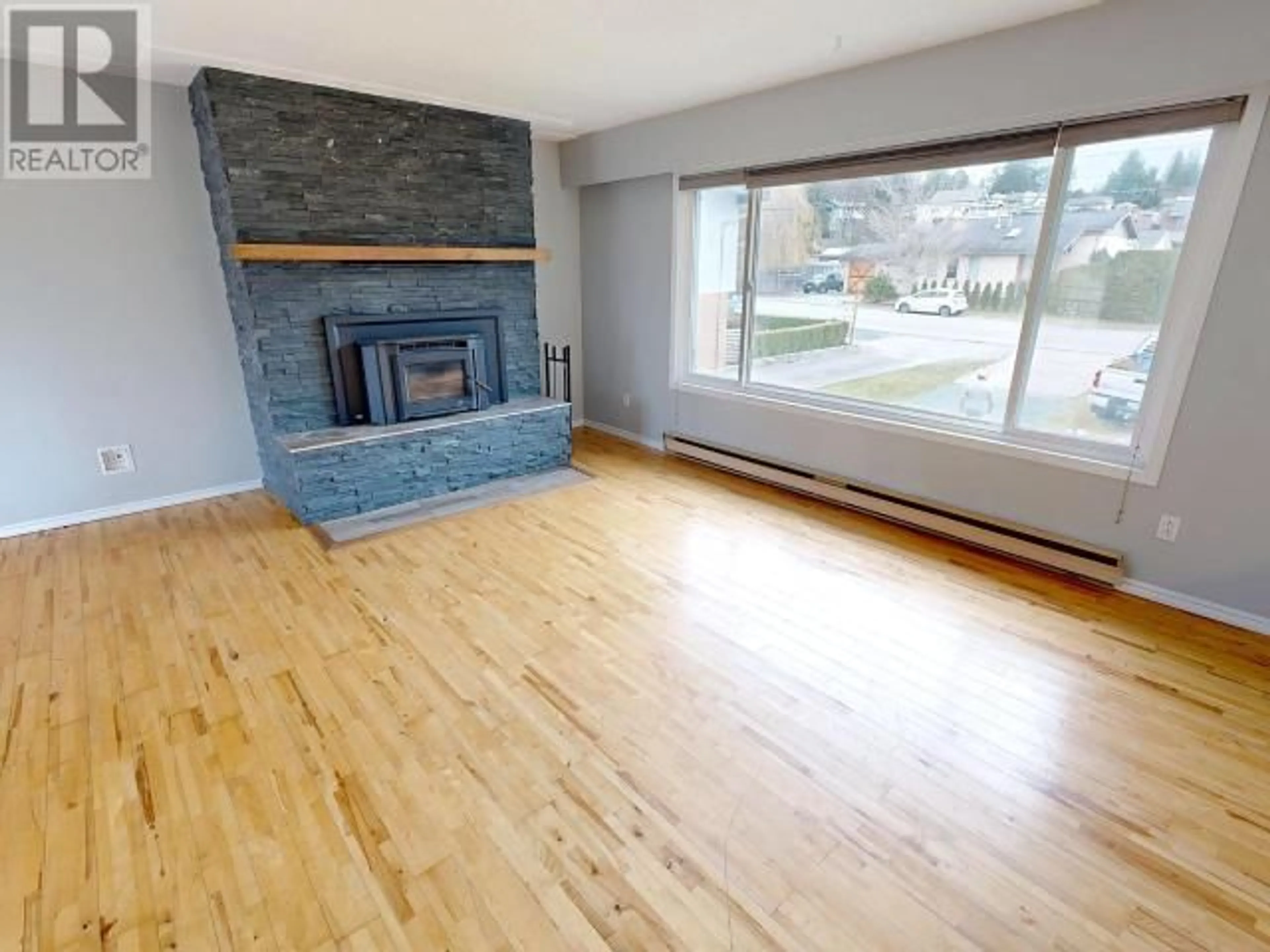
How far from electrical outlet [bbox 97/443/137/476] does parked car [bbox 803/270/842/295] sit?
13.5 ft

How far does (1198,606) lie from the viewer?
251 centimetres

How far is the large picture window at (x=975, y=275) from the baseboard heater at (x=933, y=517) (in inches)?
16.3

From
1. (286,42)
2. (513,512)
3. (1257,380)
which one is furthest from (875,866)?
(286,42)

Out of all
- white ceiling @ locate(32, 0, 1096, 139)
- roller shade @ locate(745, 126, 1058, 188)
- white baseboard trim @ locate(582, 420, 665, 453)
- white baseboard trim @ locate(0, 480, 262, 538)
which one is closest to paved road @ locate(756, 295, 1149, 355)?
roller shade @ locate(745, 126, 1058, 188)

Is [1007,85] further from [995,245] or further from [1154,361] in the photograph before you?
[1154,361]

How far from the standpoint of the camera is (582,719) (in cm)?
195

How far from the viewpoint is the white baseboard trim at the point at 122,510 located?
323 centimetres

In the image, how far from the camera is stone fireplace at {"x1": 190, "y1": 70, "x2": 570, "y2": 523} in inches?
125

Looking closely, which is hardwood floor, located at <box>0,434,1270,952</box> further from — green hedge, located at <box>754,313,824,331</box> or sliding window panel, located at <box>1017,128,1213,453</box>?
green hedge, located at <box>754,313,824,331</box>

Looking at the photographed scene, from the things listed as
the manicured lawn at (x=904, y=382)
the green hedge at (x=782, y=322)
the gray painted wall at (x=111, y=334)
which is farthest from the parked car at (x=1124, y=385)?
the gray painted wall at (x=111, y=334)

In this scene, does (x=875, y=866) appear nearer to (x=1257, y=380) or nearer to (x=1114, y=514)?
(x=1114, y=514)

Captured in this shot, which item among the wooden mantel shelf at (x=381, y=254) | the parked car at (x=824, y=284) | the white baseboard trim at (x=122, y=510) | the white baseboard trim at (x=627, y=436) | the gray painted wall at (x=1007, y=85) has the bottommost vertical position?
the white baseboard trim at (x=122, y=510)

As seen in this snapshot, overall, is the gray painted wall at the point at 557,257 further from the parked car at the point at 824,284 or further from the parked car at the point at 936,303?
the parked car at the point at 936,303

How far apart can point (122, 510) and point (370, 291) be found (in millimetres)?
1889
